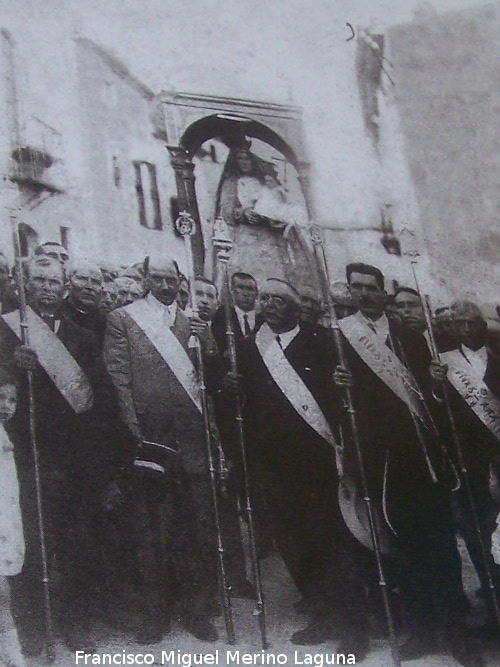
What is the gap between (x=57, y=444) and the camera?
750 centimetres

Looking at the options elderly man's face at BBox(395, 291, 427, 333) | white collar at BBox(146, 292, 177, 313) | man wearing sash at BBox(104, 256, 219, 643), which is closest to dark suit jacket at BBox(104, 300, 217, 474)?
man wearing sash at BBox(104, 256, 219, 643)

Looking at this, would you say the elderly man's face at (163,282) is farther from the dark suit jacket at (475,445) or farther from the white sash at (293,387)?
the dark suit jacket at (475,445)

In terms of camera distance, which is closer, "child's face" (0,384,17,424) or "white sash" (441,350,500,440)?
"child's face" (0,384,17,424)

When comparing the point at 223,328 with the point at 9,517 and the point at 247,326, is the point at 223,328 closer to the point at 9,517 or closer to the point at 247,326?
the point at 247,326

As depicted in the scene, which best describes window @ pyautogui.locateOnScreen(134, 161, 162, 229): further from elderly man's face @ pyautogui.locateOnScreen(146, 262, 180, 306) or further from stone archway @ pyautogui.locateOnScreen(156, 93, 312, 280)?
elderly man's face @ pyautogui.locateOnScreen(146, 262, 180, 306)

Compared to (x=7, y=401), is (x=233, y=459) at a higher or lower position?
lower

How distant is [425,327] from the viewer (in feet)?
29.1

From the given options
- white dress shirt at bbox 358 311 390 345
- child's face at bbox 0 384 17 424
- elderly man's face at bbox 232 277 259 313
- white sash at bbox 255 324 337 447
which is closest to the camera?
child's face at bbox 0 384 17 424

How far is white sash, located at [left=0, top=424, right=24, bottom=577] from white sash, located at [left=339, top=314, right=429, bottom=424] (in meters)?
2.67

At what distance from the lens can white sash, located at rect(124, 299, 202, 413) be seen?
26.1 feet

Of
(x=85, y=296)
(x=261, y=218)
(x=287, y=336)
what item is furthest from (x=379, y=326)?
(x=85, y=296)

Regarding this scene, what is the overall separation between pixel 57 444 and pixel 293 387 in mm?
1747

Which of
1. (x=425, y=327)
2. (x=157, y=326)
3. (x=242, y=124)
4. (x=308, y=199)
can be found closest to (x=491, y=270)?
(x=425, y=327)

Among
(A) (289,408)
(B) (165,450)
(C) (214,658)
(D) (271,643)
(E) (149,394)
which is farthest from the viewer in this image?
(A) (289,408)
